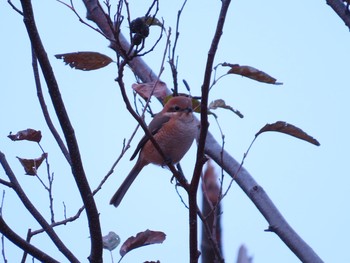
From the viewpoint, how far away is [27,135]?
288cm

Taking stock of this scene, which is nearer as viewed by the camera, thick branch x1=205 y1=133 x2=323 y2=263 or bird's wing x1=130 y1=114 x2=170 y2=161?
thick branch x1=205 y1=133 x2=323 y2=263

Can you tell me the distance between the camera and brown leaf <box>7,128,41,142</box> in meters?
2.86

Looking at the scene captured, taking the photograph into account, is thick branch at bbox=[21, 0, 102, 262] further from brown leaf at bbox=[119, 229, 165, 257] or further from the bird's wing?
the bird's wing

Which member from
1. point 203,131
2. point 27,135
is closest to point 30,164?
point 27,135

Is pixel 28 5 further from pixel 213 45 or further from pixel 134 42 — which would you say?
pixel 213 45

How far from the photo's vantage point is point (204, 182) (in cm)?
263

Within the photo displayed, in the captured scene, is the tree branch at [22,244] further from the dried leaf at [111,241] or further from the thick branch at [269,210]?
the thick branch at [269,210]

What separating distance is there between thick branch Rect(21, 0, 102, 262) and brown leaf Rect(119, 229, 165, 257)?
17.9 inches

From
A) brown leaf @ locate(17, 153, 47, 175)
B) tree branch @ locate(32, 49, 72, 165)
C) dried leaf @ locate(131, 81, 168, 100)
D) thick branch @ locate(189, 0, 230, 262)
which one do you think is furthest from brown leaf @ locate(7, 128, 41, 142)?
thick branch @ locate(189, 0, 230, 262)

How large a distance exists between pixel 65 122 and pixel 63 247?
1.46 feet

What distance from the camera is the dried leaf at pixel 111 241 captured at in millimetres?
2682

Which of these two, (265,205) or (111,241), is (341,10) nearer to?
(265,205)

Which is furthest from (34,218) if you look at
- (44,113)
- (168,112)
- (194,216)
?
(168,112)

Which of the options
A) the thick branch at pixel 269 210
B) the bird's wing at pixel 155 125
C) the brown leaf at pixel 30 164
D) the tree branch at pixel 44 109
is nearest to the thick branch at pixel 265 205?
the thick branch at pixel 269 210
